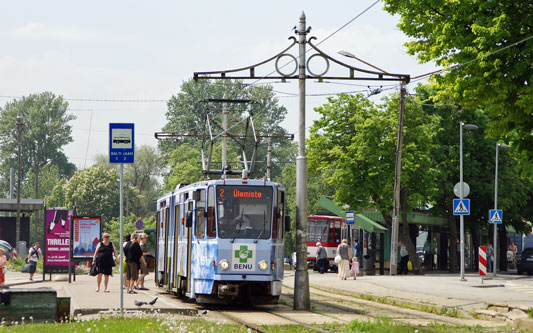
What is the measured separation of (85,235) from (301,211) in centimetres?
1442

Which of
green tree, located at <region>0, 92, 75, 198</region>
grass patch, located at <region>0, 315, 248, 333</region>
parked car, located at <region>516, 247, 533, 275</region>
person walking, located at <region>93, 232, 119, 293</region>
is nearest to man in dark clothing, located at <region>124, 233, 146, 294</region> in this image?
person walking, located at <region>93, 232, 119, 293</region>

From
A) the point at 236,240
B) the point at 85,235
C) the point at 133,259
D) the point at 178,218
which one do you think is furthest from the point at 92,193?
the point at 236,240

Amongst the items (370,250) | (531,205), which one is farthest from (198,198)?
(531,205)

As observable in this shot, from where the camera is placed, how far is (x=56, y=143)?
10369 cm

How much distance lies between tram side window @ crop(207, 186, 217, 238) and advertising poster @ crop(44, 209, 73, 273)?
49.9ft

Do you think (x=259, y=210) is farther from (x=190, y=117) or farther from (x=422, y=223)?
(x=190, y=117)

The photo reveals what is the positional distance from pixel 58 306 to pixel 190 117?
7238cm

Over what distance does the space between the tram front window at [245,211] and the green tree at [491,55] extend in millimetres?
5139

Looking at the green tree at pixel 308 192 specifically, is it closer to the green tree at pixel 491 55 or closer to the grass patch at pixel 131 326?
the green tree at pixel 491 55

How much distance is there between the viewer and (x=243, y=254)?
60.3 ft

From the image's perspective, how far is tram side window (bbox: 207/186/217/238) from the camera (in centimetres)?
1853

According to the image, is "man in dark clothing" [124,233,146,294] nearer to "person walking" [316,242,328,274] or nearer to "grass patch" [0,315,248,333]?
"grass patch" [0,315,248,333]

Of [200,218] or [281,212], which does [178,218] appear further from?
[281,212]

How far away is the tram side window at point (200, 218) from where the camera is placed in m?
18.9
